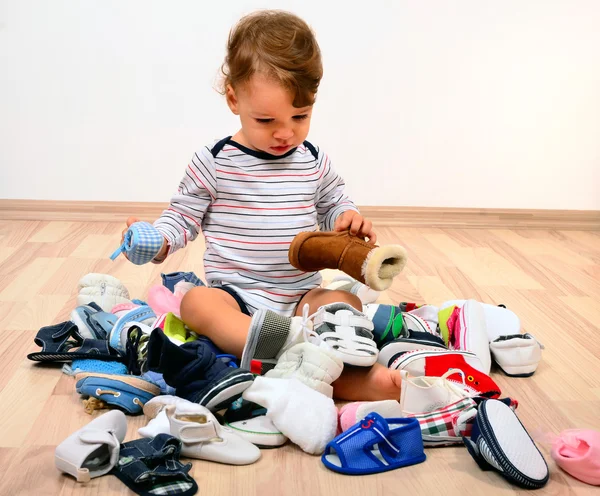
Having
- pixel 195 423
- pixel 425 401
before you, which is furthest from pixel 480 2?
pixel 195 423

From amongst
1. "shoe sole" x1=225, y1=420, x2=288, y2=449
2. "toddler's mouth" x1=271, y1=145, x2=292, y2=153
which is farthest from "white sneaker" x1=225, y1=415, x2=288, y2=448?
"toddler's mouth" x1=271, y1=145, x2=292, y2=153

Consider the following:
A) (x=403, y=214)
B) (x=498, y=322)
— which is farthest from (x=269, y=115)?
(x=403, y=214)

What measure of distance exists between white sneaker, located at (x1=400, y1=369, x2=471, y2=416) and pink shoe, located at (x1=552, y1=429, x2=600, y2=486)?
0.13 m

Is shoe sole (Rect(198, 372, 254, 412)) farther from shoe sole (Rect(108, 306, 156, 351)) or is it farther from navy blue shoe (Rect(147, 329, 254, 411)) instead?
shoe sole (Rect(108, 306, 156, 351))

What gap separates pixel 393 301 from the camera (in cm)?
166

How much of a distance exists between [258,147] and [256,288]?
0.23 m

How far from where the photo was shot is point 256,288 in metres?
1.31

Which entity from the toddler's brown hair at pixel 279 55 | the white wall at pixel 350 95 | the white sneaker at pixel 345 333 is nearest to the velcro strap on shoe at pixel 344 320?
the white sneaker at pixel 345 333

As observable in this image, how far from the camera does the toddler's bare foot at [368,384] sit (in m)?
1.11

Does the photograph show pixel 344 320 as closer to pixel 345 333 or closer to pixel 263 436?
pixel 345 333

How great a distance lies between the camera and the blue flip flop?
926mm

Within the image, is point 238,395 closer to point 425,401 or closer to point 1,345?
point 425,401

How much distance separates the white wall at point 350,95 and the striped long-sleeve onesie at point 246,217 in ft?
3.59

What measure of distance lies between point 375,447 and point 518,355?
395 mm
